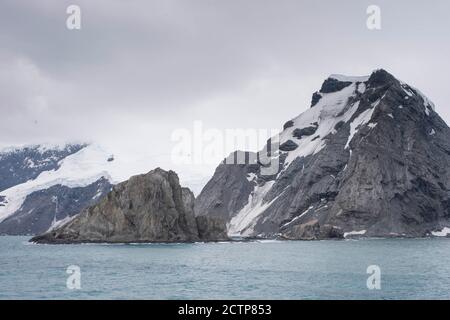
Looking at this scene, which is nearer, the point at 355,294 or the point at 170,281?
the point at 355,294

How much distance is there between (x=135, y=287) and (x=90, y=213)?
445 feet

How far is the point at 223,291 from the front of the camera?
63.9 meters

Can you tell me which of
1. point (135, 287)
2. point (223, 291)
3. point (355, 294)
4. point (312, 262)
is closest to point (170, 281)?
point (135, 287)

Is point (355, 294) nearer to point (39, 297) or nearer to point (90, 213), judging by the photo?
point (39, 297)

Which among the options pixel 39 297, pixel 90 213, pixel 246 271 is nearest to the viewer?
pixel 39 297

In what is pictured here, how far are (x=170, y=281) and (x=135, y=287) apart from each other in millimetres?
8220

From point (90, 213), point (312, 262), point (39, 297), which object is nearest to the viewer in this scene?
point (39, 297)

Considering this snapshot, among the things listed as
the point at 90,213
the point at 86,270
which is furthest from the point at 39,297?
the point at 90,213
